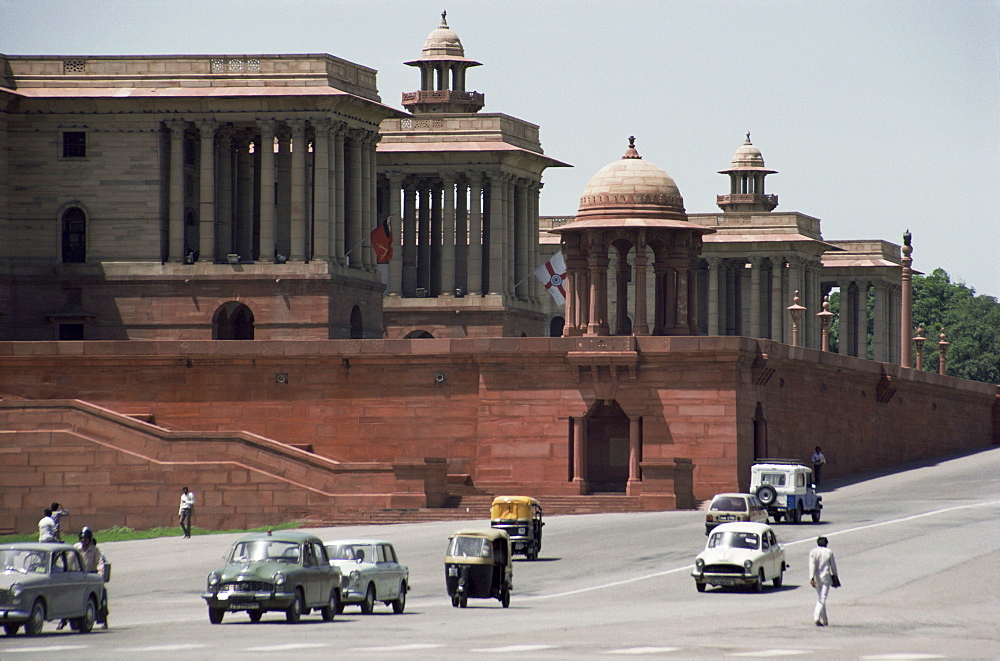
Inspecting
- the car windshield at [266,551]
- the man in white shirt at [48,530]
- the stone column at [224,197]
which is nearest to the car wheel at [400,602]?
the car windshield at [266,551]

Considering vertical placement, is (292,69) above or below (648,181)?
above

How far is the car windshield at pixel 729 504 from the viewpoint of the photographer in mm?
53444

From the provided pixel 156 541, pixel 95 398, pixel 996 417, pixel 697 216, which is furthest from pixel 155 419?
pixel 697 216

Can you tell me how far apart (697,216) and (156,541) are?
74389mm

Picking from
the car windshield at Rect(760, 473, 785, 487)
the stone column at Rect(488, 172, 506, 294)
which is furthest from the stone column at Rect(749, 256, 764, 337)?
the car windshield at Rect(760, 473, 785, 487)

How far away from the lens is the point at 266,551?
3816cm

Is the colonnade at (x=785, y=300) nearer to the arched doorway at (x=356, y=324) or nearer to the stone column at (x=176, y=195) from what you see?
the arched doorway at (x=356, y=324)

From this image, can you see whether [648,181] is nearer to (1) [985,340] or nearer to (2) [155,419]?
(2) [155,419]

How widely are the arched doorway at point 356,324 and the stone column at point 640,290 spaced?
15.8 m

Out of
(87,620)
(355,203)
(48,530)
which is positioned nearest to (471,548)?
(87,620)

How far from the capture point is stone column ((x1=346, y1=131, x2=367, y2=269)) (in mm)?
85812

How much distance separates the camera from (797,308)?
8700 cm

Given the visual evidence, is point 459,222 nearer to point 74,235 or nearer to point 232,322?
point 232,322

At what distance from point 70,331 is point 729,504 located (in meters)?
36.0
